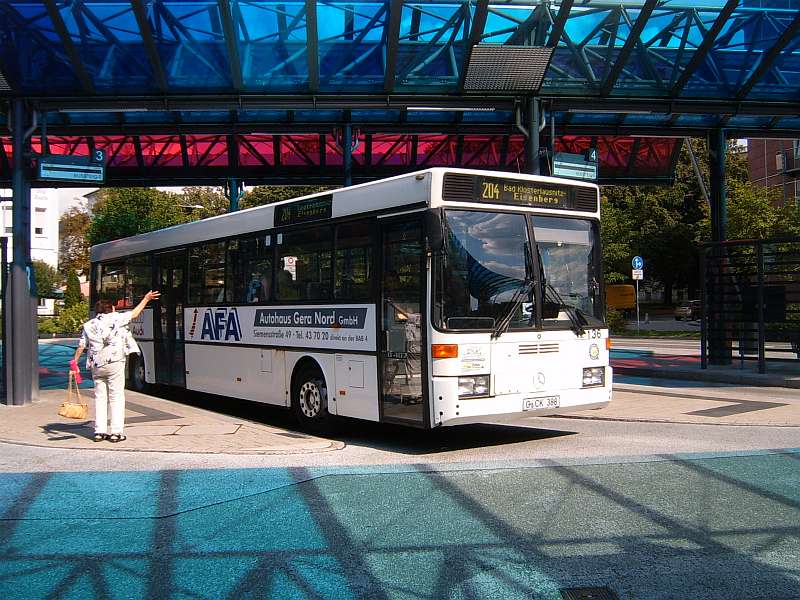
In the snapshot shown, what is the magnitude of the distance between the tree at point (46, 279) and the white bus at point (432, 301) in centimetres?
5535

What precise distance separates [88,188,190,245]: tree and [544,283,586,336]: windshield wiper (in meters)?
30.4

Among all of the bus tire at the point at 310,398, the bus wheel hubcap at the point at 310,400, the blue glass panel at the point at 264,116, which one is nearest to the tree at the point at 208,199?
the blue glass panel at the point at 264,116

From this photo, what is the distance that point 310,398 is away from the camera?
1105cm

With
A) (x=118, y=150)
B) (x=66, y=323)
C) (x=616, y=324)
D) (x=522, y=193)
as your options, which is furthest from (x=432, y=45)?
(x=66, y=323)

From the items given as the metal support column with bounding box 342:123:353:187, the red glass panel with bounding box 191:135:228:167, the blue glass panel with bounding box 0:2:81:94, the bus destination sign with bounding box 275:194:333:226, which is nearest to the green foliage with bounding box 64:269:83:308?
the red glass panel with bounding box 191:135:228:167

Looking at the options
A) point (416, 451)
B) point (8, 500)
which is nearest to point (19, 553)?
point (8, 500)

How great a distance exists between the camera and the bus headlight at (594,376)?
985 cm

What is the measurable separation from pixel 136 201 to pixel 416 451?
105ft

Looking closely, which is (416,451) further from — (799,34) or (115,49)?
(799,34)

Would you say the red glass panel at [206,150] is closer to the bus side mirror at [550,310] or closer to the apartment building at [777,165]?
the bus side mirror at [550,310]

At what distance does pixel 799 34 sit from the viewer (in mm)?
15391

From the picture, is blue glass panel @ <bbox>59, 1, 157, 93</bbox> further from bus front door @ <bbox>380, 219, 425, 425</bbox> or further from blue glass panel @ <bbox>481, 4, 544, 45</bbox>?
bus front door @ <bbox>380, 219, 425, 425</bbox>

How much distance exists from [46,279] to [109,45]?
184 ft

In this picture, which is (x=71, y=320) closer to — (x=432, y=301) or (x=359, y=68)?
(x=359, y=68)
